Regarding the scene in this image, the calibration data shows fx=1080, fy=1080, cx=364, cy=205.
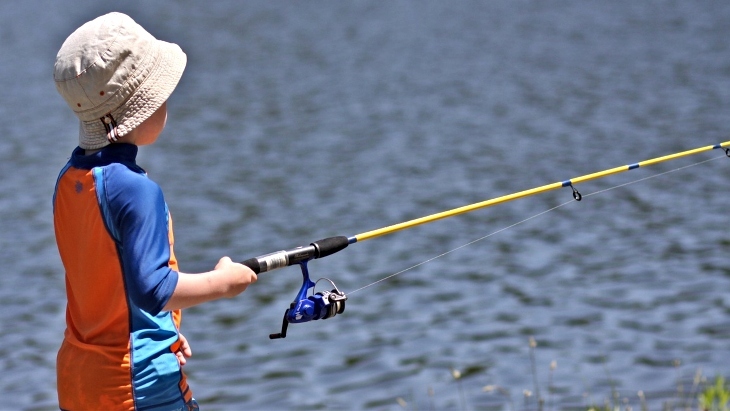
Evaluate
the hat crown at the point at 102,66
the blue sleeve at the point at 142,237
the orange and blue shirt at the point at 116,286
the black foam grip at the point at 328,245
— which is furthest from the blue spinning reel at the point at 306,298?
the hat crown at the point at 102,66

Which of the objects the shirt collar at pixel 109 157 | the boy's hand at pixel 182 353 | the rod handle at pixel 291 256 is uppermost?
the shirt collar at pixel 109 157

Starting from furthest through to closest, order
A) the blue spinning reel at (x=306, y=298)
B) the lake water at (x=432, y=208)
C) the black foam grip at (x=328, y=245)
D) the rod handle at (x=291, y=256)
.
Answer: the lake water at (x=432, y=208), the black foam grip at (x=328, y=245), the blue spinning reel at (x=306, y=298), the rod handle at (x=291, y=256)

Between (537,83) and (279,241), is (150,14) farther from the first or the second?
(279,241)

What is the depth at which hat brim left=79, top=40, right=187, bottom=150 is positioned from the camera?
2.46 meters

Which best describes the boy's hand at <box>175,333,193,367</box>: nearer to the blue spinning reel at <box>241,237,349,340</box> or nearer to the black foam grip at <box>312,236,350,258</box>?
the blue spinning reel at <box>241,237,349,340</box>

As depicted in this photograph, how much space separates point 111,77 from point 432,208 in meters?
6.72

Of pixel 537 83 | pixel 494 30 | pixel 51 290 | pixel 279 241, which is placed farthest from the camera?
pixel 494 30

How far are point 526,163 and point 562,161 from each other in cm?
34

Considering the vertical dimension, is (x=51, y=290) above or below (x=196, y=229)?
below

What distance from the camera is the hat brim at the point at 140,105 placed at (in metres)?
2.46

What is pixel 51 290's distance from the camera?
7871mm

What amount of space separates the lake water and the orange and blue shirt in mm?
3233

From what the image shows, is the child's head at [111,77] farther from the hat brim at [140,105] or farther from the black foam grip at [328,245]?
the black foam grip at [328,245]

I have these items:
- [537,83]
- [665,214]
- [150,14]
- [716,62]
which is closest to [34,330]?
[665,214]
